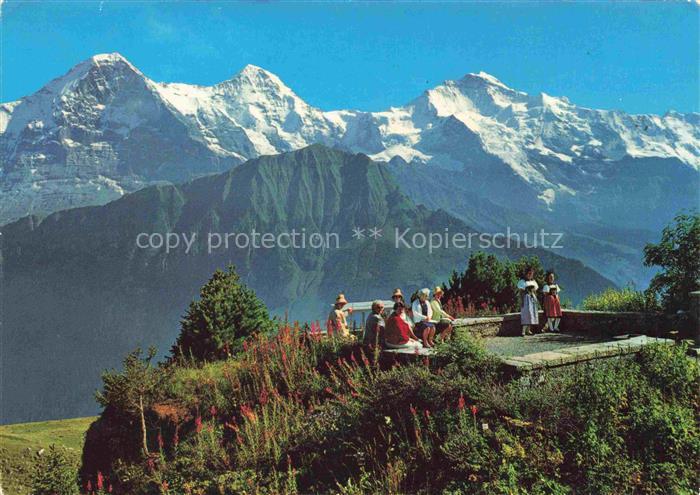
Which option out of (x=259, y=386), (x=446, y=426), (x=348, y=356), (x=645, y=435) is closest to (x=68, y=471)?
(x=259, y=386)

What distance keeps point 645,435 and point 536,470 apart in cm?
145

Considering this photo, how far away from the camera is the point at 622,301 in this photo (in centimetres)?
1555

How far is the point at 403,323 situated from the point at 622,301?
8.90m

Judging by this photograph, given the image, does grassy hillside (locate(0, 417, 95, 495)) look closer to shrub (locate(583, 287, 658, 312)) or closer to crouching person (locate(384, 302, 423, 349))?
crouching person (locate(384, 302, 423, 349))

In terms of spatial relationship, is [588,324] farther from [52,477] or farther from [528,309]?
[52,477]

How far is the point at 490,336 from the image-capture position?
573 inches

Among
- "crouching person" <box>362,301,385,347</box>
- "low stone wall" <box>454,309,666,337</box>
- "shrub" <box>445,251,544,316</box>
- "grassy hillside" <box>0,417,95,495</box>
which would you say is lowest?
"grassy hillside" <box>0,417,95,495</box>

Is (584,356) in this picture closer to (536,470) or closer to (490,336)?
(536,470)

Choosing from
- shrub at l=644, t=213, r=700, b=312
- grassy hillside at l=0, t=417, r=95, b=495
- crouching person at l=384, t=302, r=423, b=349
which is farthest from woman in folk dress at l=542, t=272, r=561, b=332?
grassy hillside at l=0, t=417, r=95, b=495

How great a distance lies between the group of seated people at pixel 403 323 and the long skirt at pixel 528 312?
7.91 feet

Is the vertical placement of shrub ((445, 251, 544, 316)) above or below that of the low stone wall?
above

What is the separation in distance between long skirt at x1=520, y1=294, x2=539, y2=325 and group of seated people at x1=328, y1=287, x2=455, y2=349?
2.41 metres

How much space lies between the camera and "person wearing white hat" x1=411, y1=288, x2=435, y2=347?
11328 mm

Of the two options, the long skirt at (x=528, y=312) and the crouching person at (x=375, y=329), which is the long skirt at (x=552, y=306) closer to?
the long skirt at (x=528, y=312)
